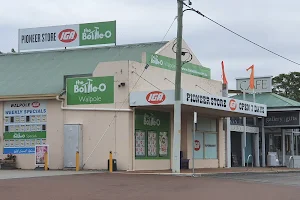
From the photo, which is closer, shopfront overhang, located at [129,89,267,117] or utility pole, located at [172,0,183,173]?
utility pole, located at [172,0,183,173]

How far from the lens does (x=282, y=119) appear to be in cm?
3794

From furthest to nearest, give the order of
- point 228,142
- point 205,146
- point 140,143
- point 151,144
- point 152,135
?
1. point 228,142
2. point 205,146
3. point 152,135
4. point 151,144
5. point 140,143

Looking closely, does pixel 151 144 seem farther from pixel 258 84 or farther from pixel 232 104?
pixel 258 84

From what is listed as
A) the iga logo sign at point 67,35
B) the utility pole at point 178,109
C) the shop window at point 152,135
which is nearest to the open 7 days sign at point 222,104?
the utility pole at point 178,109

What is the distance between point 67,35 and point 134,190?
1940 cm

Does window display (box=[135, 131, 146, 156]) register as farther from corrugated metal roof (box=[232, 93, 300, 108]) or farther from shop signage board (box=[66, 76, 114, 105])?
corrugated metal roof (box=[232, 93, 300, 108])

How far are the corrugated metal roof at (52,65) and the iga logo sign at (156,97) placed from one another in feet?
13.5

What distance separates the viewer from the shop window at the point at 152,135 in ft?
89.5

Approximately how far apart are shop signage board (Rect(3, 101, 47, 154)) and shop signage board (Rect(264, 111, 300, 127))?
57.6 ft

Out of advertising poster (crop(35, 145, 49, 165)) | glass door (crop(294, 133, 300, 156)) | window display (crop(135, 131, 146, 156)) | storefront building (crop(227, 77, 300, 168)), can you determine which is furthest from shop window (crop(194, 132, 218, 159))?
glass door (crop(294, 133, 300, 156))

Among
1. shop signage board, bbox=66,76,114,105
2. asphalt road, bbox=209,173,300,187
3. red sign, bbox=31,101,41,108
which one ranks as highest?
shop signage board, bbox=66,76,114,105

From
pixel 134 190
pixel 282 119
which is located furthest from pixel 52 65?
pixel 134 190

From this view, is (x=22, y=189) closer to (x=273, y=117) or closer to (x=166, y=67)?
(x=166, y=67)

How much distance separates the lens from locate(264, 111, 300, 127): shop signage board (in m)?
37.3
